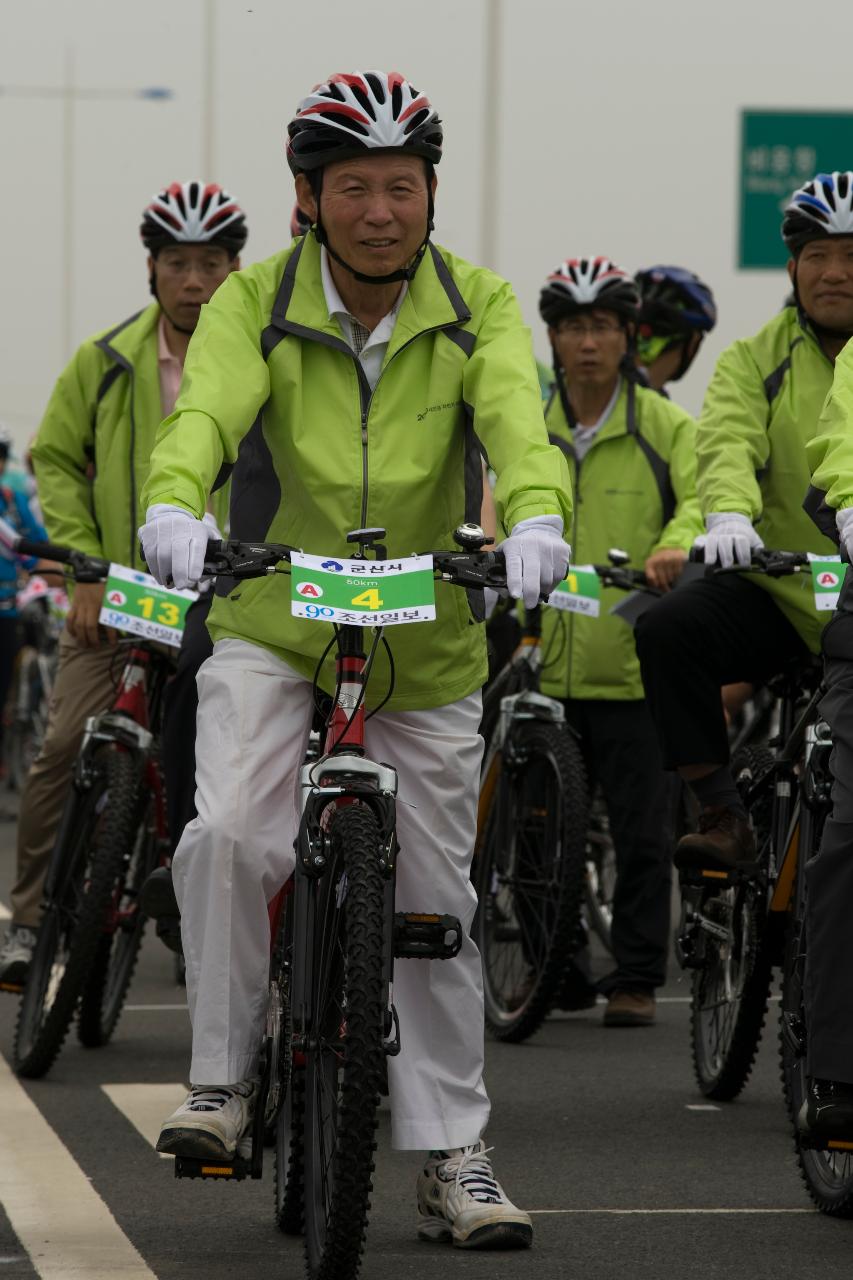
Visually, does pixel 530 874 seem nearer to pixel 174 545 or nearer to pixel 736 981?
pixel 736 981

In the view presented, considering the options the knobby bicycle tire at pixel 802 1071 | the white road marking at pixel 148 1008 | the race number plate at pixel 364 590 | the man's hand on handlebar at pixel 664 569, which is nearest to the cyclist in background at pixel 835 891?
the knobby bicycle tire at pixel 802 1071

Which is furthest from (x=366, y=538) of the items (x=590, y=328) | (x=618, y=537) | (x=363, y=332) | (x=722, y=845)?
(x=590, y=328)

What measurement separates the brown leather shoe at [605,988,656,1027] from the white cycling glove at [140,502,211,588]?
3752 millimetres

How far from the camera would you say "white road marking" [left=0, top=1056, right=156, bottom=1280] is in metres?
4.88

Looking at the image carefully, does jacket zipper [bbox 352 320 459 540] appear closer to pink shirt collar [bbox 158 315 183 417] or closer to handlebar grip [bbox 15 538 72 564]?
handlebar grip [bbox 15 538 72 564]

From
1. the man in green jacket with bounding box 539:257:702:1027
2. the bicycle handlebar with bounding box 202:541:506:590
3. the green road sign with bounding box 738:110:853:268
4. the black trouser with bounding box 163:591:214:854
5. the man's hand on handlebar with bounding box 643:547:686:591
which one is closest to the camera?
the bicycle handlebar with bounding box 202:541:506:590

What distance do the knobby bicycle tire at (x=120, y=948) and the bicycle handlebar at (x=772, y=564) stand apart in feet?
6.20

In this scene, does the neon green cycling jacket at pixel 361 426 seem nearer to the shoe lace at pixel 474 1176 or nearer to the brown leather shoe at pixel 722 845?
the shoe lace at pixel 474 1176

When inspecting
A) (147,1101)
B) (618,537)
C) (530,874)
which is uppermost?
(618,537)

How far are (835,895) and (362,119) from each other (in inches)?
70.2

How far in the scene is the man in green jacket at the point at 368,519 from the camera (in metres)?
4.93

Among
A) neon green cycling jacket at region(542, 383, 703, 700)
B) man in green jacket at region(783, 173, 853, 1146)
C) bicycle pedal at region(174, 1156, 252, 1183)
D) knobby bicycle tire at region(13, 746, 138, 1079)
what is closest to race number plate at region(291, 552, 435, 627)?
man in green jacket at region(783, 173, 853, 1146)

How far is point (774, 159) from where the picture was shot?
88.1 feet

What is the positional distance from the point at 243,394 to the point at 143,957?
15.8 feet
